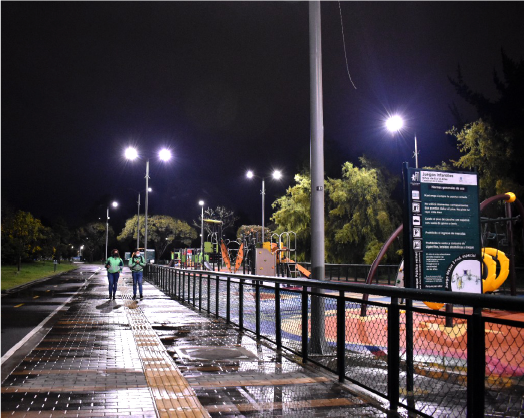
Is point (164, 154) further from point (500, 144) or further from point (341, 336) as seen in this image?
point (341, 336)

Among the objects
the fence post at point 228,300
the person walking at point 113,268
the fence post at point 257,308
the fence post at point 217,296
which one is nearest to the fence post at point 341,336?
the fence post at point 257,308

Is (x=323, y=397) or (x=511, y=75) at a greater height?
(x=511, y=75)

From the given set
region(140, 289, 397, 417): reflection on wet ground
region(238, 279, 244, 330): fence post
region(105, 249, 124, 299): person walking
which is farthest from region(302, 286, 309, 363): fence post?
region(105, 249, 124, 299): person walking

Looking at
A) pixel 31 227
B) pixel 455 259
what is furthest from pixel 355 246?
pixel 455 259

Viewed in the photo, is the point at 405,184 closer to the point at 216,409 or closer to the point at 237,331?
the point at 216,409

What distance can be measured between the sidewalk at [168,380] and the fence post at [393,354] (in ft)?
0.62

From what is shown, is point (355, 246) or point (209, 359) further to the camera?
point (355, 246)

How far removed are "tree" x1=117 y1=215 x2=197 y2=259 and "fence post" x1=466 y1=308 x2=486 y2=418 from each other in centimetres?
8691

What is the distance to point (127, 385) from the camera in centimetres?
620

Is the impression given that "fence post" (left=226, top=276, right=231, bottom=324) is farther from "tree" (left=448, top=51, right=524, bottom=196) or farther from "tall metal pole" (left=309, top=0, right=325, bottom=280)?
"tree" (left=448, top=51, right=524, bottom=196)

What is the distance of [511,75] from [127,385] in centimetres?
3616

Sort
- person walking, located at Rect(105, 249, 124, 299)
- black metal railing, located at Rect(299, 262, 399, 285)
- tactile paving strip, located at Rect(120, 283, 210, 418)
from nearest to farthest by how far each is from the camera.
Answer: tactile paving strip, located at Rect(120, 283, 210, 418) → person walking, located at Rect(105, 249, 124, 299) → black metal railing, located at Rect(299, 262, 399, 285)

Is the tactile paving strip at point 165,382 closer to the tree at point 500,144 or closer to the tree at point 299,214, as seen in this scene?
the tree at point 500,144

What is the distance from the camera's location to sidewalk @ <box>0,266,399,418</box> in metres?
5.23
